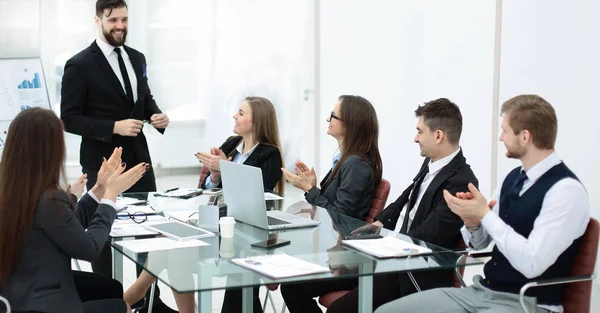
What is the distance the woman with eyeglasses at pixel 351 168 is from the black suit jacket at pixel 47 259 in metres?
1.48

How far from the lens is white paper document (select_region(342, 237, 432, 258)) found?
109 inches

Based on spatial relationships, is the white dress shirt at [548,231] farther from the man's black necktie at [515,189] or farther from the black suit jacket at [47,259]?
the black suit jacket at [47,259]

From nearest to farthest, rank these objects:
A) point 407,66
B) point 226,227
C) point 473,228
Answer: point 473,228
point 226,227
point 407,66

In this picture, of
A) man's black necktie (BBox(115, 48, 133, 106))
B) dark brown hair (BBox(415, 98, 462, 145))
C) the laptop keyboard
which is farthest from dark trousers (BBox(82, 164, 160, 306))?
dark brown hair (BBox(415, 98, 462, 145))

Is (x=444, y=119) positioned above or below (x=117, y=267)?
above

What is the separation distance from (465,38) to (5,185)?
378 cm

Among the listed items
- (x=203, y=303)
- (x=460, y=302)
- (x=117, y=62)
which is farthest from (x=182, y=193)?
(x=460, y=302)

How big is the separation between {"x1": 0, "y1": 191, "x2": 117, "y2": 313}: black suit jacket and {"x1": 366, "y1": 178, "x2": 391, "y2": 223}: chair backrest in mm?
1564

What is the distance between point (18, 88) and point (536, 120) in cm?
427

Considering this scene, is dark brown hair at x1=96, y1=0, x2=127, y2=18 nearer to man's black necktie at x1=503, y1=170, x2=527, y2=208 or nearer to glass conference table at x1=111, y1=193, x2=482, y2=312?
glass conference table at x1=111, y1=193, x2=482, y2=312

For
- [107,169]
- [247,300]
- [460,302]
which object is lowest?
[247,300]

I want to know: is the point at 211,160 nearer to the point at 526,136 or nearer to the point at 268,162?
the point at 268,162

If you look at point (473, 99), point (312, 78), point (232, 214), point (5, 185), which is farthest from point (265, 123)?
point (312, 78)

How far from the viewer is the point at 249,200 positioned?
3.31 meters
